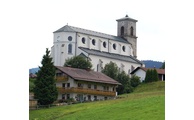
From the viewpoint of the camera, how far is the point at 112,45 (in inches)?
2078

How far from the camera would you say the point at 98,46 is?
5075cm

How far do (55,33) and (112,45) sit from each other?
793 cm

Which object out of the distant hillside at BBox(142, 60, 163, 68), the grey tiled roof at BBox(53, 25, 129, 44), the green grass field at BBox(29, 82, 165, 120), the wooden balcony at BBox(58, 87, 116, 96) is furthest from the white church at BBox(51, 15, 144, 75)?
the green grass field at BBox(29, 82, 165, 120)

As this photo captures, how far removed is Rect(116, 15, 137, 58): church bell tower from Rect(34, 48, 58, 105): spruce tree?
105ft

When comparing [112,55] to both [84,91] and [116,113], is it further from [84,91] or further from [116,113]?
[116,113]

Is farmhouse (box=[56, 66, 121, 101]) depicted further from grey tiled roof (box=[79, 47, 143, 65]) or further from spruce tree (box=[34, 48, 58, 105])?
grey tiled roof (box=[79, 47, 143, 65])

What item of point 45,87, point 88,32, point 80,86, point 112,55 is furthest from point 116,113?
point 88,32

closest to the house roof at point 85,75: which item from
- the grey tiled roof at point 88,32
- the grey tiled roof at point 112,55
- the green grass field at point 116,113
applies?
the green grass field at point 116,113

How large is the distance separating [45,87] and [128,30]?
110ft

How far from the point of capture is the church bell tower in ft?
185

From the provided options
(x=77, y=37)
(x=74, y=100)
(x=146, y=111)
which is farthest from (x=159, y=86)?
(x=77, y=37)

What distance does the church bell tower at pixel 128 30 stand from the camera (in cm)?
5641
